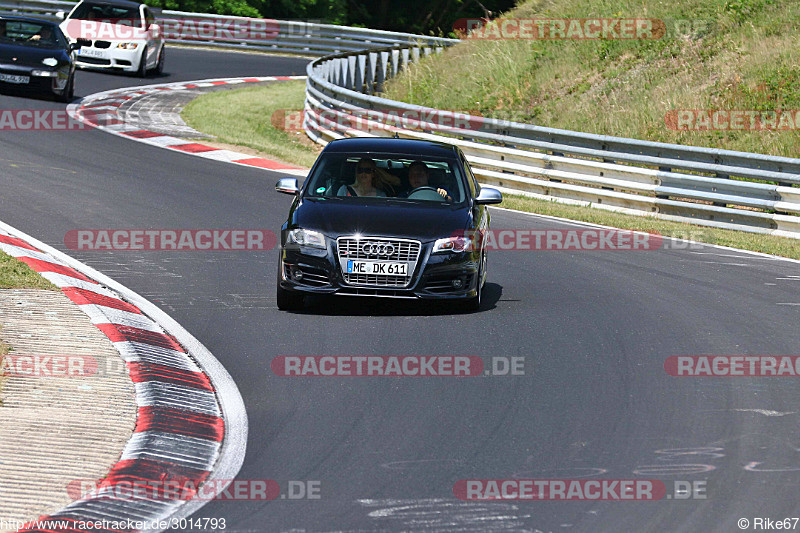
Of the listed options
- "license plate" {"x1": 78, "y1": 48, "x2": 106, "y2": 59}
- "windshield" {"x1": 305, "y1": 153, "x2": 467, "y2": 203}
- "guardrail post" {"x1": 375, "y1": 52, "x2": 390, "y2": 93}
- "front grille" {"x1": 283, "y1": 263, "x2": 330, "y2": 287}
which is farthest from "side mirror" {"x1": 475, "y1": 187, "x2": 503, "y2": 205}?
"license plate" {"x1": 78, "y1": 48, "x2": 106, "y2": 59}

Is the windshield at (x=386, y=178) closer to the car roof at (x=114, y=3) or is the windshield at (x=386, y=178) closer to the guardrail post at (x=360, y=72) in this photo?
the guardrail post at (x=360, y=72)

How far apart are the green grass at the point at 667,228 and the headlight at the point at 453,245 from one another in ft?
19.1

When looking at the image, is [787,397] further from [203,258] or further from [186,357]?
[203,258]

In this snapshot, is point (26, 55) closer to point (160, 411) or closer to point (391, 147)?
point (391, 147)

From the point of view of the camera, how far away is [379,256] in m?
10.2

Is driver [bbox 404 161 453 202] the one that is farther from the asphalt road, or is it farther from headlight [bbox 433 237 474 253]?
the asphalt road

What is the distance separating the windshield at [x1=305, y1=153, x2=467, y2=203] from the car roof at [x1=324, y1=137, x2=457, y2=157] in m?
0.09

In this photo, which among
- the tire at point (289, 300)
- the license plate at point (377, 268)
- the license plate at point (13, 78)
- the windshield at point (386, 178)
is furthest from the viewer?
the license plate at point (13, 78)

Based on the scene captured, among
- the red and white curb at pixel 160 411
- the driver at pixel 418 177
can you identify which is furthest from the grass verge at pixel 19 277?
the driver at pixel 418 177

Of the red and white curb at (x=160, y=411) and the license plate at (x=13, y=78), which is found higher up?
the license plate at (x=13, y=78)

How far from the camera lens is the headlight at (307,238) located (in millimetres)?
10250

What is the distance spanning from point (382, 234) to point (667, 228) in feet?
24.3

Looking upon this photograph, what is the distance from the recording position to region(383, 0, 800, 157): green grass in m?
22.6

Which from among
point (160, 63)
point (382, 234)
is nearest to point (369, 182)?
point (382, 234)
